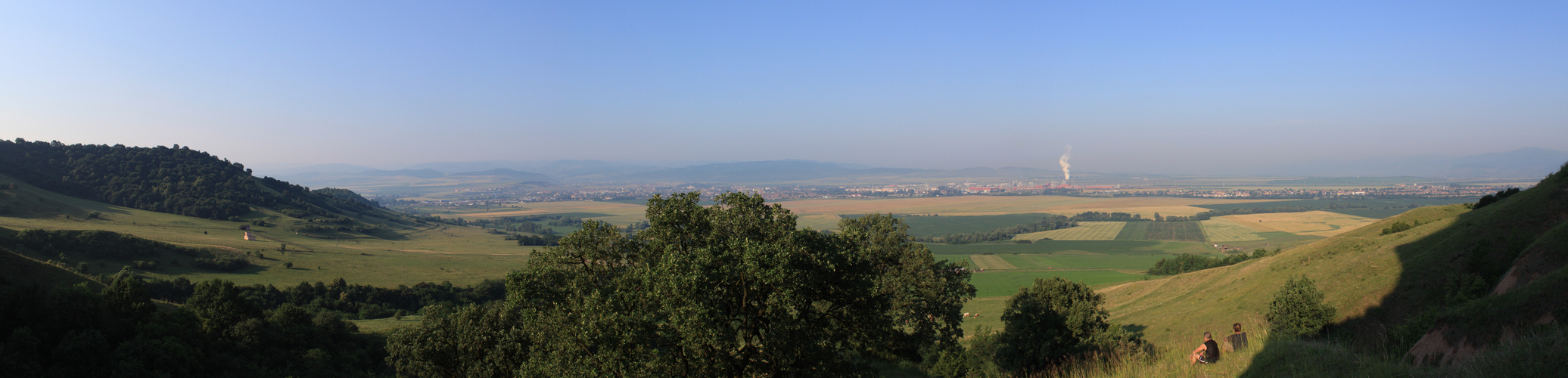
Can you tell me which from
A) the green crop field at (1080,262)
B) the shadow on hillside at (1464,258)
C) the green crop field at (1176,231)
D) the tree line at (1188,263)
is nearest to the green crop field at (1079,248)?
the green crop field at (1080,262)

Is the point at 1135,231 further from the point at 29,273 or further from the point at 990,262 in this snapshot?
the point at 29,273

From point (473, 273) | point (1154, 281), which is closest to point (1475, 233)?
point (1154, 281)

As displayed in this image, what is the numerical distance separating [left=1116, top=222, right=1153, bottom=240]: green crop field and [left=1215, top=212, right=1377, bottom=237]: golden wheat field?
69.2 ft

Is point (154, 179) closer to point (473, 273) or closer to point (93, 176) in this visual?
point (93, 176)

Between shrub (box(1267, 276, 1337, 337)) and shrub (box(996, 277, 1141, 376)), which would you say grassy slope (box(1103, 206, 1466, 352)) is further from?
shrub (box(996, 277, 1141, 376))

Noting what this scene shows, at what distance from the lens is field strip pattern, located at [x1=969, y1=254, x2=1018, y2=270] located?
329 feet

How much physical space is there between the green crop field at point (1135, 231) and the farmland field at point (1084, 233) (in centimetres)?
124

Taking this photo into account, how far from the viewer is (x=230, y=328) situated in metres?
33.5

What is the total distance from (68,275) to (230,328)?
1195 cm

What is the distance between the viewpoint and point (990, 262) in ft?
347

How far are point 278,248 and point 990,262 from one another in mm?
121653

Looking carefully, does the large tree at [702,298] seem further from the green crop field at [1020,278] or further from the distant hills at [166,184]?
the distant hills at [166,184]

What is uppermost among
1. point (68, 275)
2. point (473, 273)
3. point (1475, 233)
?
point (1475, 233)

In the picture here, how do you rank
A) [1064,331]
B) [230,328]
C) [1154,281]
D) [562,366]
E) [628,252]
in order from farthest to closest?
[1154,281] < [230,328] < [1064,331] < [628,252] < [562,366]
